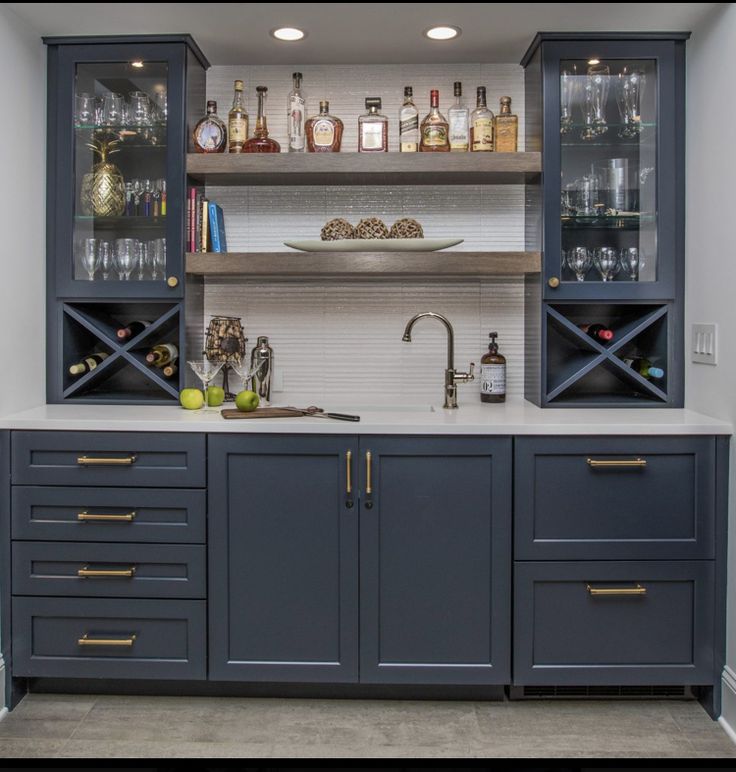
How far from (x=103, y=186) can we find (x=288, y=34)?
0.85m

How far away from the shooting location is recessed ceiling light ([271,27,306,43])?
256cm

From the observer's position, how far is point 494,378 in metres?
2.84

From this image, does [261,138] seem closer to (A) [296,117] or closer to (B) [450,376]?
(A) [296,117]

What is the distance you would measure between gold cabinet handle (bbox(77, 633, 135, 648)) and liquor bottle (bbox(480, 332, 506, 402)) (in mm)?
1496

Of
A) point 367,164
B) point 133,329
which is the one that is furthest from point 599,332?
point 133,329

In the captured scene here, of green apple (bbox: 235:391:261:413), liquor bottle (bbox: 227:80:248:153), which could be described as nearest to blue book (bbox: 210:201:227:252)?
liquor bottle (bbox: 227:80:248:153)

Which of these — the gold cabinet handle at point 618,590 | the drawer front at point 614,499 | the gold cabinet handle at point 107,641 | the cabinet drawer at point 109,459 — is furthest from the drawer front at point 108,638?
the gold cabinet handle at point 618,590

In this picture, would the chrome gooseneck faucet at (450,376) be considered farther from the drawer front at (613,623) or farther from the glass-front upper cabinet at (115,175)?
the glass-front upper cabinet at (115,175)

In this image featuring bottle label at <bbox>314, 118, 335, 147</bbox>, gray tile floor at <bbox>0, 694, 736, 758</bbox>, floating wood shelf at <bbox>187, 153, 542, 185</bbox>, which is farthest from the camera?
bottle label at <bbox>314, 118, 335, 147</bbox>

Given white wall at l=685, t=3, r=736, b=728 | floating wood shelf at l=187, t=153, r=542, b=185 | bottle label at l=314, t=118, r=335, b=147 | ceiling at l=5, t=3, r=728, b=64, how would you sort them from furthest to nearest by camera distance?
bottle label at l=314, t=118, r=335, b=147, floating wood shelf at l=187, t=153, r=542, b=185, ceiling at l=5, t=3, r=728, b=64, white wall at l=685, t=3, r=736, b=728

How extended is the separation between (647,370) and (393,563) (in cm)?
118

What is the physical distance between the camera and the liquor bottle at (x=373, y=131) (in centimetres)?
278

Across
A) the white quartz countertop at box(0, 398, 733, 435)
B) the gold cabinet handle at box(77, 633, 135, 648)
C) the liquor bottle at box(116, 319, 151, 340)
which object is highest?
the liquor bottle at box(116, 319, 151, 340)

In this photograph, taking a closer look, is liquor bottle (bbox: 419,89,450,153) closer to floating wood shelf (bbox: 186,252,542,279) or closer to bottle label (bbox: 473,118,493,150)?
bottle label (bbox: 473,118,493,150)
